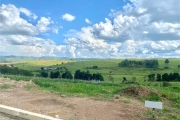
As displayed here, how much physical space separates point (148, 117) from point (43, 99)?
18.6 feet

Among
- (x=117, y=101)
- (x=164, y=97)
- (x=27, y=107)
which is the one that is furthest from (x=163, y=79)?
(x=27, y=107)

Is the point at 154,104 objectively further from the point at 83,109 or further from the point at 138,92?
the point at 138,92

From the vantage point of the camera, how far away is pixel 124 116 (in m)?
8.27

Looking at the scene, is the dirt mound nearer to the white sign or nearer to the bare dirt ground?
the bare dirt ground

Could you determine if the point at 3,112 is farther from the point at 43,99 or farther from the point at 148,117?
the point at 148,117

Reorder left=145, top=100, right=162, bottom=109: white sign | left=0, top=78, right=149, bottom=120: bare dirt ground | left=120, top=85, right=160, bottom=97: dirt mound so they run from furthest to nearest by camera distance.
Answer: left=120, top=85, right=160, bottom=97: dirt mound, left=0, top=78, right=149, bottom=120: bare dirt ground, left=145, top=100, right=162, bottom=109: white sign

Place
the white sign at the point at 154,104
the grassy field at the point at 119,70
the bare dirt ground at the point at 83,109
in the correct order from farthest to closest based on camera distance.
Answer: the grassy field at the point at 119,70 → the bare dirt ground at the point at 83,109 → the white sign at the point at 154,104

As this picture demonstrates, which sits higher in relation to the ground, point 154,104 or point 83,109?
point 154,104

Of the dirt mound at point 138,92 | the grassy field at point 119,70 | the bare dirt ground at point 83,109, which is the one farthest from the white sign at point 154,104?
the grassy field at point 119,70

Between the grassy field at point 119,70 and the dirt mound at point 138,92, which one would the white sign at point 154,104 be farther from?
the grassy field at point 119,70

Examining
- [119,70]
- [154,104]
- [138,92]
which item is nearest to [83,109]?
[154,104]

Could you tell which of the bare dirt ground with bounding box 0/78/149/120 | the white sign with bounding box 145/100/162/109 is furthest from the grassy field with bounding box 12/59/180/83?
the white sign with bounding box 145/100/162/109

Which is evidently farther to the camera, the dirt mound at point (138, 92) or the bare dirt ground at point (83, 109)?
the dirt mound at point (138, 92)

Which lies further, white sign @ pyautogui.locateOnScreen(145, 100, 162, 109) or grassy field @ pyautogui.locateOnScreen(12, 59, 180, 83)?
grassy field @ pyautogui.locateOnScreen(12, 59, 180, 83)
